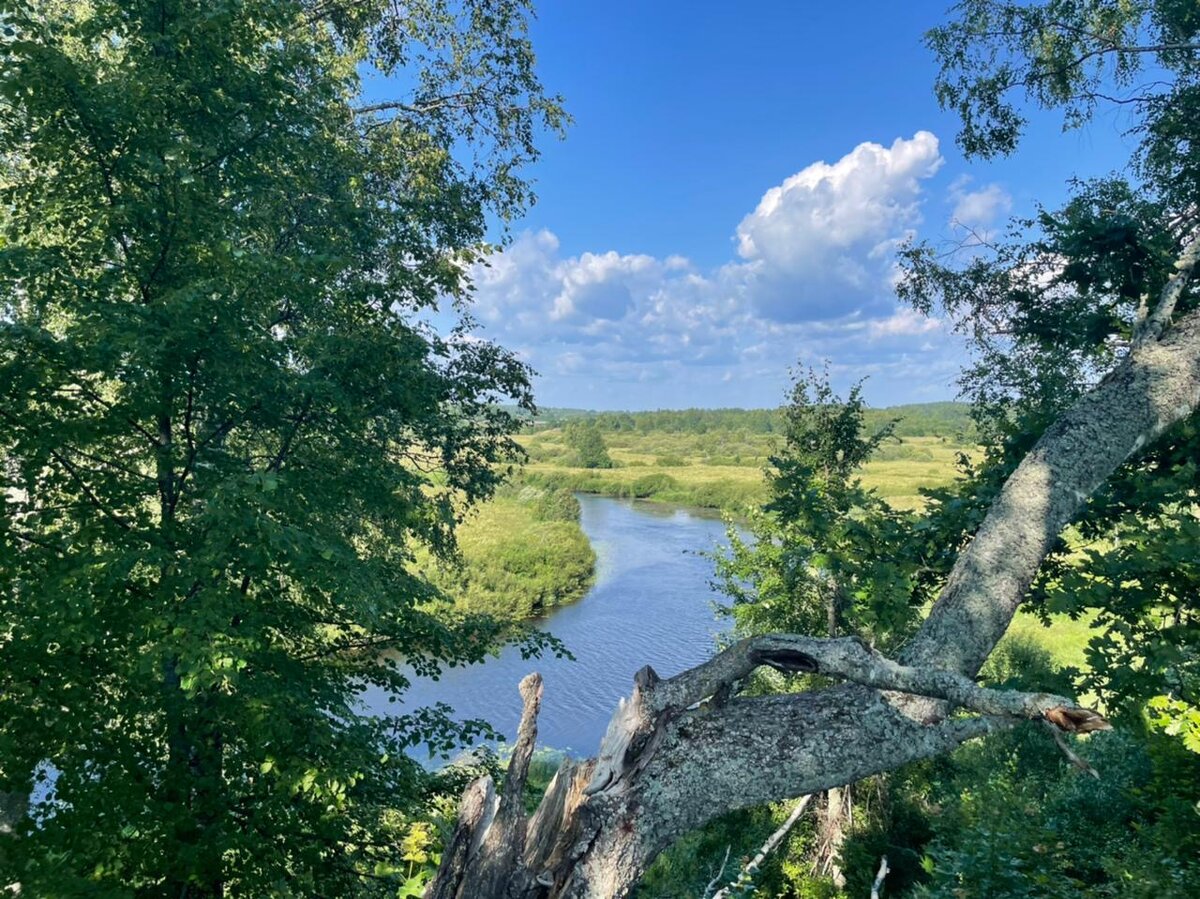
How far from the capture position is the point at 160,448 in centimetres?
586

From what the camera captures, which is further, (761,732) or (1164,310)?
(1164,310)

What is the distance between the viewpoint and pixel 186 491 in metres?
5.91

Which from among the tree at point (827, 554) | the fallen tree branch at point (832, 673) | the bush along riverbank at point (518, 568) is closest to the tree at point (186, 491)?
the fallen tree branch at point (832, 673)

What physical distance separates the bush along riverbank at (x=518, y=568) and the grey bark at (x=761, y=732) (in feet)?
93.3

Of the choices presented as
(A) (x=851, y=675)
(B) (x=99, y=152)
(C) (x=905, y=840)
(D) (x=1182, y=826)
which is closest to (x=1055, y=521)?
(A) (x=851, y=675)

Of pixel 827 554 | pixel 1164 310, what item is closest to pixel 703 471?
pixel 827 554

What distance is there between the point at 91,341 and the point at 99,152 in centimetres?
194

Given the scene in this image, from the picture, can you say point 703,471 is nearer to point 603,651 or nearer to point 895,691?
point 603,651

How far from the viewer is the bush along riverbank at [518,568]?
1443 inches

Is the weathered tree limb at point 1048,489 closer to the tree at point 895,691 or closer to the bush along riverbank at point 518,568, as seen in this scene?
the tree at point 895,691

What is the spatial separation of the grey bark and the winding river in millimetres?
9600

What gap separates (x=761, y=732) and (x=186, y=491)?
546 cm

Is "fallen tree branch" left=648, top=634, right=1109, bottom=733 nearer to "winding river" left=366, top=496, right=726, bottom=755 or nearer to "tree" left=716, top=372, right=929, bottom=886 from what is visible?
"tree" left=716, top=372, right=929, bottom=886

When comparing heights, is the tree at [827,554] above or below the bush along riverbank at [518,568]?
above
